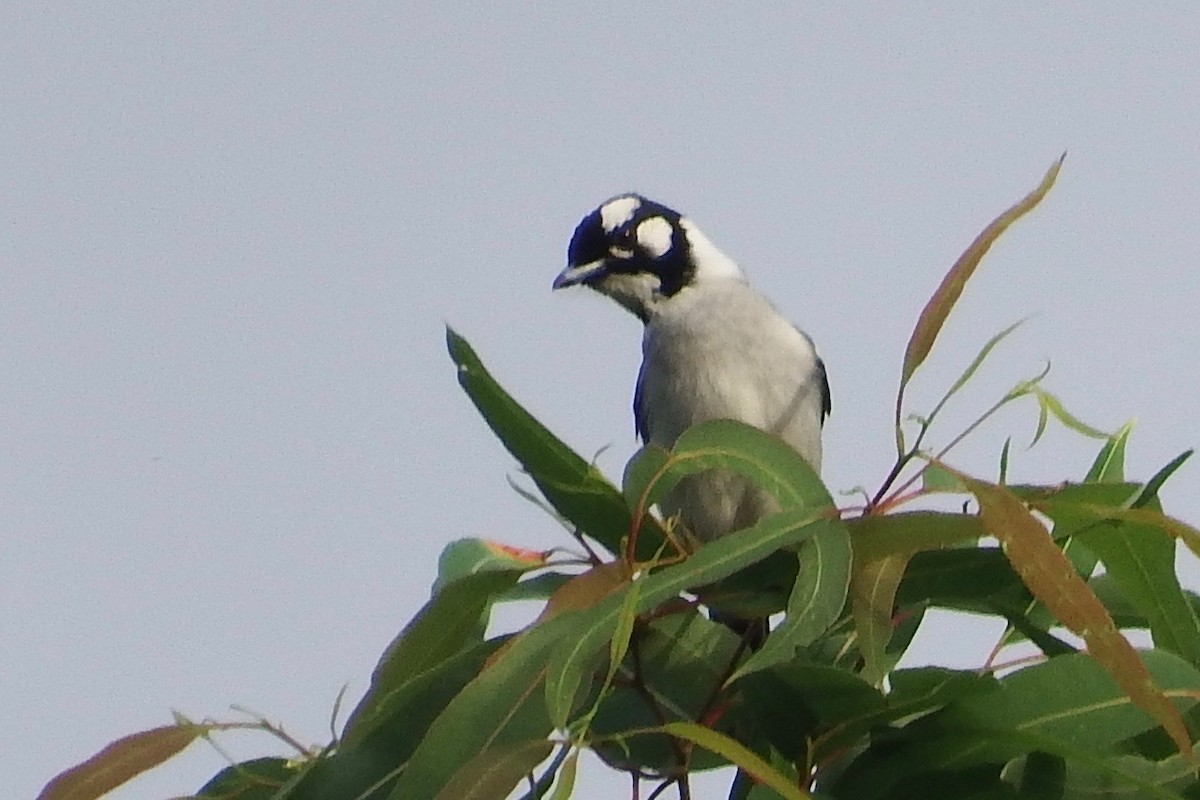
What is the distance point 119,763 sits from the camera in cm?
166

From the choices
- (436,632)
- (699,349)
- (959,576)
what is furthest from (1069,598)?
(699,349)

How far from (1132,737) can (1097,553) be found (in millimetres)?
211

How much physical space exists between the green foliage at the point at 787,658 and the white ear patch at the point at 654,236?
190 centimetres

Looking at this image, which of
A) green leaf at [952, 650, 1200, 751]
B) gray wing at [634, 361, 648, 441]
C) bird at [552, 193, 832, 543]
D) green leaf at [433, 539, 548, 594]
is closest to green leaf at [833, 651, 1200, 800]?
green leaf at [952, 650, 1200, 751]

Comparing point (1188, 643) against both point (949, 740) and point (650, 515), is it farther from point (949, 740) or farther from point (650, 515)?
point (650, 515)

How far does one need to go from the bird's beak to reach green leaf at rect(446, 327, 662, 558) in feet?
5.99

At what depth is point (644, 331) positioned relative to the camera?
11.4 ft

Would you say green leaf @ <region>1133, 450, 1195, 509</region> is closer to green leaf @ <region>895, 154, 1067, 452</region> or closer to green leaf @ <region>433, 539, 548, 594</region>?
green leaf @ <region>895, 154, 1067, 452</region>

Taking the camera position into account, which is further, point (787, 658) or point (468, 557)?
point (468, 557)

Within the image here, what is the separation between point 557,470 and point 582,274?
73.1 inches

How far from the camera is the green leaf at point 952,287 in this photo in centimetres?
162

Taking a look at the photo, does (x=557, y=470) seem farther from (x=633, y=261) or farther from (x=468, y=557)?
(x=633, y=261)

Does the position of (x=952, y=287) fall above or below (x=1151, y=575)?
above

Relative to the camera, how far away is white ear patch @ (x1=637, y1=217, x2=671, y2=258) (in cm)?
365
